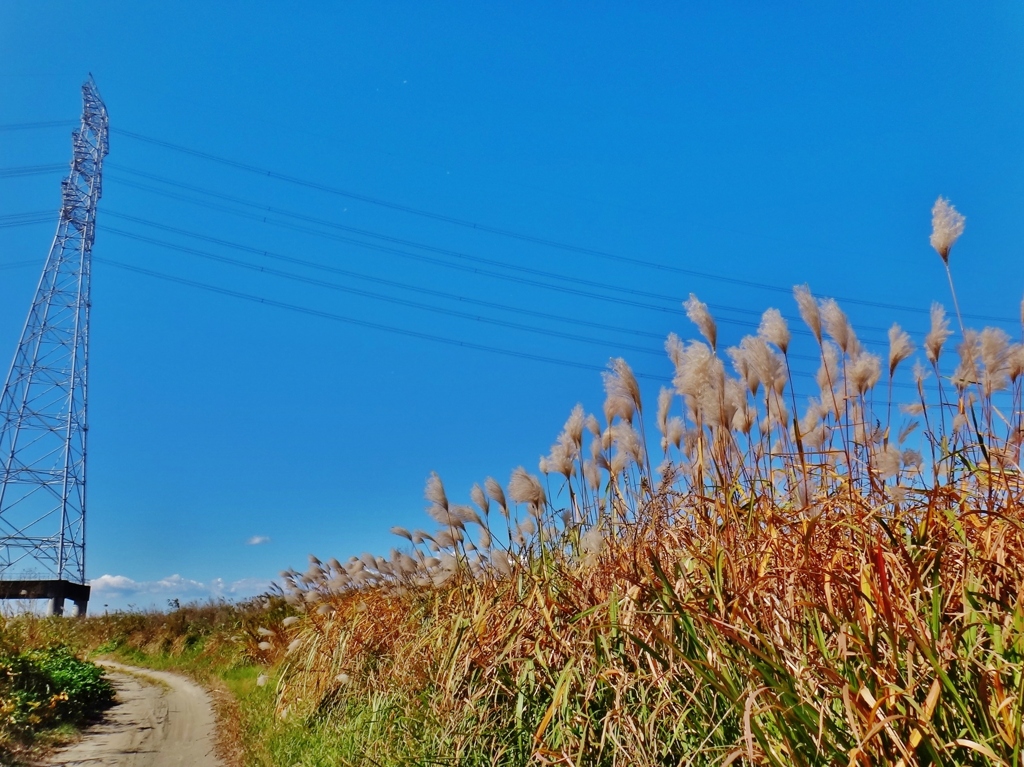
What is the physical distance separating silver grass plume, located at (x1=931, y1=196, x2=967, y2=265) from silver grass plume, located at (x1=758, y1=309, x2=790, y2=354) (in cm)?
74

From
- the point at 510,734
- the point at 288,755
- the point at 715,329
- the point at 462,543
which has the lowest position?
the point at 288,755

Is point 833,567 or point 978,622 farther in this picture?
point 833,567

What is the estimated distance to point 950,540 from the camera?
237cm

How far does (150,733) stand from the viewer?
7.24m

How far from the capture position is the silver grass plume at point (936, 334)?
3283mm

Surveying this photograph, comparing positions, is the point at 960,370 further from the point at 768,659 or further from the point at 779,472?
the point at 768,659

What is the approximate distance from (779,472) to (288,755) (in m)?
4.00

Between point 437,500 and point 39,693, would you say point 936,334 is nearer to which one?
point 437,500

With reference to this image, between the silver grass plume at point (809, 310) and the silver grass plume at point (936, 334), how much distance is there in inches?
18.9

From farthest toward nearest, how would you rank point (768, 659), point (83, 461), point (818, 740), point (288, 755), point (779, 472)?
point (83, 461), point (288, 755), point (779, 472), point (768, 659), point (818, 740)

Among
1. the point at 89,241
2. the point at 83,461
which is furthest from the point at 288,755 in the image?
the point at 89,241

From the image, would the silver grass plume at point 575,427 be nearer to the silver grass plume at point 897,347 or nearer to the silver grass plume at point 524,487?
the silver grass plume at point 524,487

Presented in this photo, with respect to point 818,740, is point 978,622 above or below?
above

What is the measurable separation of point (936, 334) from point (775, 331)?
69 centimetres
